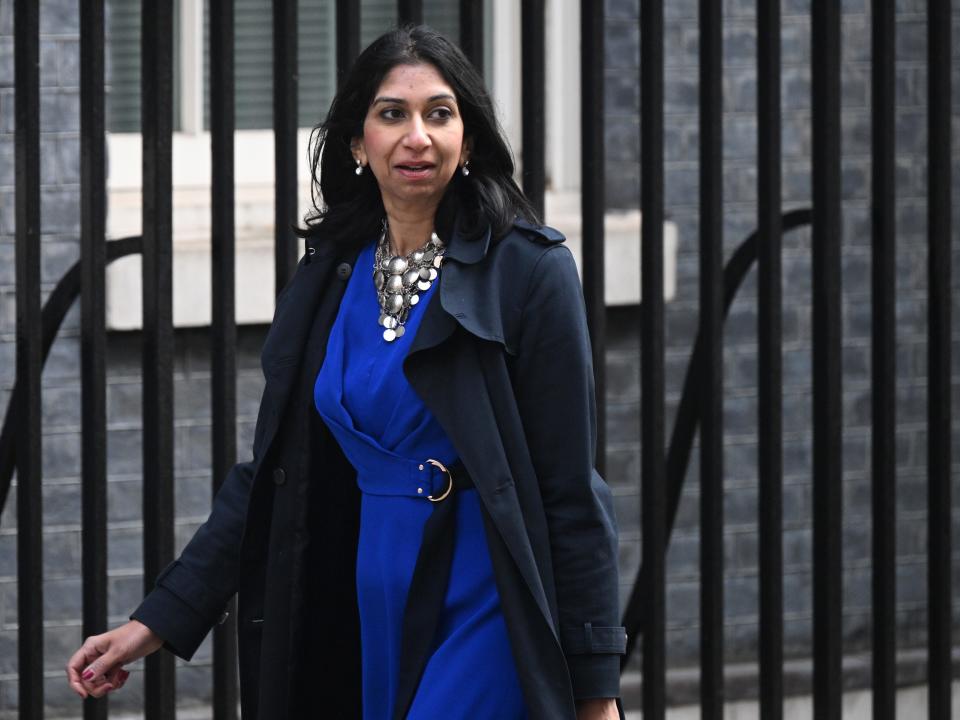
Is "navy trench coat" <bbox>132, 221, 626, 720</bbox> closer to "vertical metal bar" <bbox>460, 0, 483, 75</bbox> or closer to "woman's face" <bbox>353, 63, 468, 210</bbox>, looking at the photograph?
"woman's face" <bbox>353, 63, 468, 210</bbox>

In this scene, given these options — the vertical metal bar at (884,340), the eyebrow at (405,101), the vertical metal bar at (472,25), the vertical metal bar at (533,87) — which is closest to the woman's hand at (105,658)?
the eyebrow at (405,101)

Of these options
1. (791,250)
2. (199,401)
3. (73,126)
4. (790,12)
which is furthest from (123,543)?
(790,12)

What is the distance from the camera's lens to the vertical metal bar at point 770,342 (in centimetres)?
384

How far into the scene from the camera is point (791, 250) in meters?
6.37

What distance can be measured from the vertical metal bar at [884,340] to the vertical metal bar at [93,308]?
5.42 ft

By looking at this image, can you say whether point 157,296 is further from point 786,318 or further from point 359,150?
point 786,318

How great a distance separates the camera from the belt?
8.70 feet

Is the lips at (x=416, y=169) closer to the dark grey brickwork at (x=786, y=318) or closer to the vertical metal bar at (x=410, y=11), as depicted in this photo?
the vertical metal bar at (x=410, y=11)

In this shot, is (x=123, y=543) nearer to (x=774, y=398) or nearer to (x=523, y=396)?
(x=774, y=398)

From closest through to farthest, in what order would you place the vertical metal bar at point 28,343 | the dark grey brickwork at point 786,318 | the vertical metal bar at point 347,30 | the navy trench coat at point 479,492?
the navy trench coat at point 479,492
the vertical metal bar at point 28,343
the vertical metal bar at point 347,30
the dark grey brickwork at point 786,318

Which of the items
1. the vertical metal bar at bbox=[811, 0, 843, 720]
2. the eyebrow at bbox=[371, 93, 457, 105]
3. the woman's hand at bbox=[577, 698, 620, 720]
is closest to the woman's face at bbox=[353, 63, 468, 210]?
the eyebrow at bbox=[371, 93, 457, 105]

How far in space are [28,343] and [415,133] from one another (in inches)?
44.3

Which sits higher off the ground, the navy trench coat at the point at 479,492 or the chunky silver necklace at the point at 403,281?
the chunky silver necklace at the point at 403,281

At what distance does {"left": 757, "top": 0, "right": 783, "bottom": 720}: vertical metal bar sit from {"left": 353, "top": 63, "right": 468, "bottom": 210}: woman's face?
126 cm
